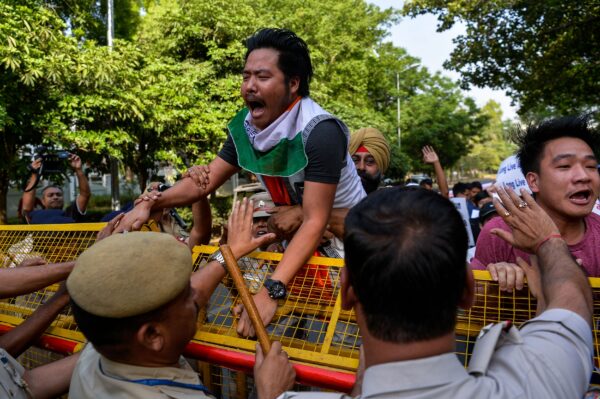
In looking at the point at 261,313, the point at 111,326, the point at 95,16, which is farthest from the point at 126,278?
the point at 95,16

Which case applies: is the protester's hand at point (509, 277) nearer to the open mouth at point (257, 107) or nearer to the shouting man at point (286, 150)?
the shouting man at point (286, 150)

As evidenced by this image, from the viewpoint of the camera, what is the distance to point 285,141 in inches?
90.5

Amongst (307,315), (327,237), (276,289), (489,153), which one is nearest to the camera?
(276,289)

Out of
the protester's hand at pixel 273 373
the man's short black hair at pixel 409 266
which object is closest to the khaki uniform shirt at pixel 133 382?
the protester's hand at pixel 273 373

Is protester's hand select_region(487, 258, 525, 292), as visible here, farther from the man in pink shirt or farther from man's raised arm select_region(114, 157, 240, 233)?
man's raised arm select_region(114, 157, 240, 233)

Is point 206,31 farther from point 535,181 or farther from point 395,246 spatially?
point 395,246

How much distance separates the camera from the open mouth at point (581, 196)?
2193 mm

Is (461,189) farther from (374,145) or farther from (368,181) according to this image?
(368,181)

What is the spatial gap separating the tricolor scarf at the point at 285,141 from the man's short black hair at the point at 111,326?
3.17 feet

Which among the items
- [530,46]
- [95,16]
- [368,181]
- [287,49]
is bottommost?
[368,181]

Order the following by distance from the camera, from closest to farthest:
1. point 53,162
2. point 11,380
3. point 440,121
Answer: point 11,380, point 53,162, point 440,121

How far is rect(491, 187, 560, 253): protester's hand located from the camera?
1.55 m

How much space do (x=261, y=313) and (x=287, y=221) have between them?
1.87 feet

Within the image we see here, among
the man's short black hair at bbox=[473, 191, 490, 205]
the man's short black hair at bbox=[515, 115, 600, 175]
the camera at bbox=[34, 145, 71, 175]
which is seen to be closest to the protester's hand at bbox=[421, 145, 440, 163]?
the man's short black hair at bbox=[473, 191, 490, 205]
